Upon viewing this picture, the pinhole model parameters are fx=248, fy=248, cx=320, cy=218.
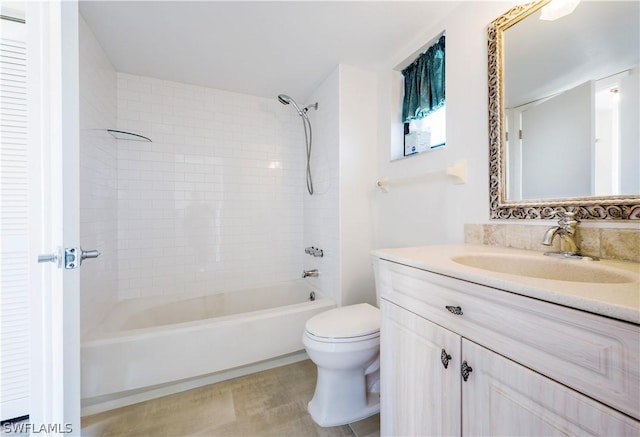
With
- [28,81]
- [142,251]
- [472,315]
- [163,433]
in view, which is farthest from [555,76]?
[142,251]

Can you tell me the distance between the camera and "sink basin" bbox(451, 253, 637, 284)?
725 mm

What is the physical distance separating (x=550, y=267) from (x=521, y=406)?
0.52 m

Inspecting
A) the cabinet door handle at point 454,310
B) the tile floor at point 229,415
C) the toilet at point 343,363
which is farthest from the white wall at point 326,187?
the cabinet door handle at point 454,310

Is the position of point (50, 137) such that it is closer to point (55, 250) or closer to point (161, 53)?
point (55, 250)

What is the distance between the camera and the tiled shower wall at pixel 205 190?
206 centimetres

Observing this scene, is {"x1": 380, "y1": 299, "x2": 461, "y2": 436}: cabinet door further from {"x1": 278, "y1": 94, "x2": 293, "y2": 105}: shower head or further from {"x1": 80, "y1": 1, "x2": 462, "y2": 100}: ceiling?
{"x1": 278, "y1": 94, "x2": 293, "y2": 105}: shower head

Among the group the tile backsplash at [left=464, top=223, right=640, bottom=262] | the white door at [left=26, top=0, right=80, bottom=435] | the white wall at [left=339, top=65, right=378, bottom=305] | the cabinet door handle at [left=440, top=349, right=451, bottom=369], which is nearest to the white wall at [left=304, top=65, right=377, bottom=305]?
the white wall at [left=339, top=65, right=378, bottom=305]

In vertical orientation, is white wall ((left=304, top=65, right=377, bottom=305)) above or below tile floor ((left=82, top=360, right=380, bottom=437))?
above

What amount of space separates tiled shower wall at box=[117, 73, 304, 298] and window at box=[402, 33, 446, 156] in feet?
3.99

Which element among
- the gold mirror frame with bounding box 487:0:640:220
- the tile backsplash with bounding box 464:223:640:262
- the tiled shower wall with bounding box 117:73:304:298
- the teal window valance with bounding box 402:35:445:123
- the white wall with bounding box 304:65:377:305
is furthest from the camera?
the tiled shower wall with bounding box 117:73:304:298

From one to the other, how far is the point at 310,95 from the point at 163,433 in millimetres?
2663

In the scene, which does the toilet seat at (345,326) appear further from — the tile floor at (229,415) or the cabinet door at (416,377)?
the tile floor at (229,415)

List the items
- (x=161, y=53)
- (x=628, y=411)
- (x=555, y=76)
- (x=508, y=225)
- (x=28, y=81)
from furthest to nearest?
(x=161, y=53) < (x=508, y=225) < (x=555, y=76) < (x=28, y=81) < (x=628, y=411)

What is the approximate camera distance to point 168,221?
219cm
